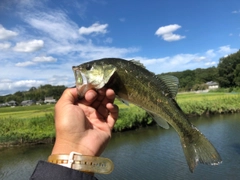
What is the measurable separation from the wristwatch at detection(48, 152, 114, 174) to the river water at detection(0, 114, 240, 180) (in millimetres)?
14591

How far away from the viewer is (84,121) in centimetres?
302

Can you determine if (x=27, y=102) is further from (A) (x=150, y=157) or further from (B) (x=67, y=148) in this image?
(B) (x=67, y=148)

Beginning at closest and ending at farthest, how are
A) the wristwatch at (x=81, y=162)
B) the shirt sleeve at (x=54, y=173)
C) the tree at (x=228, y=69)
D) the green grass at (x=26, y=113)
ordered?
the shirt sleeve at (x=54, y=173), the wristwatch at (x=81, y=162), the green grass at (x=26, y=113), the tree at (x=228, y=69)

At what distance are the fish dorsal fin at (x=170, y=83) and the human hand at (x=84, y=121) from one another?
2.47ft

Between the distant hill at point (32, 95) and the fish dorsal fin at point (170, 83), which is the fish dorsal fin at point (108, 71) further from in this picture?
the distant hill at point (32, 95)

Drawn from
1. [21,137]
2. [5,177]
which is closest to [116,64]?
[5,177]

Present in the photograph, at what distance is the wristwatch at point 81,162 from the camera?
2410mm

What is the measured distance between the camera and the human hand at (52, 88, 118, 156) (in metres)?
2.76

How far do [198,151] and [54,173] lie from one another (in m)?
1.93

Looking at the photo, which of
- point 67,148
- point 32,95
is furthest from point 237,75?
point 67,148

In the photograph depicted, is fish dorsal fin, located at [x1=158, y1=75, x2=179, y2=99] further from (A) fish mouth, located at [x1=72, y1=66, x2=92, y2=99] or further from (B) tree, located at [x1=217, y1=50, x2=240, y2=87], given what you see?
(B) tree, located at [x1=217, y1=50, x2=240, y2=87]

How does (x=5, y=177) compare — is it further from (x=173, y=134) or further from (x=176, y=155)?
(x=173, y=134)

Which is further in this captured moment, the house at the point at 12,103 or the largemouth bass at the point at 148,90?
the house at the point at 12,103

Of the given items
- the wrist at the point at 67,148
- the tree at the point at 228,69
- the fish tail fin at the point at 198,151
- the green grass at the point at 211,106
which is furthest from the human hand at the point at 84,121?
the tree at the point at 228,69
